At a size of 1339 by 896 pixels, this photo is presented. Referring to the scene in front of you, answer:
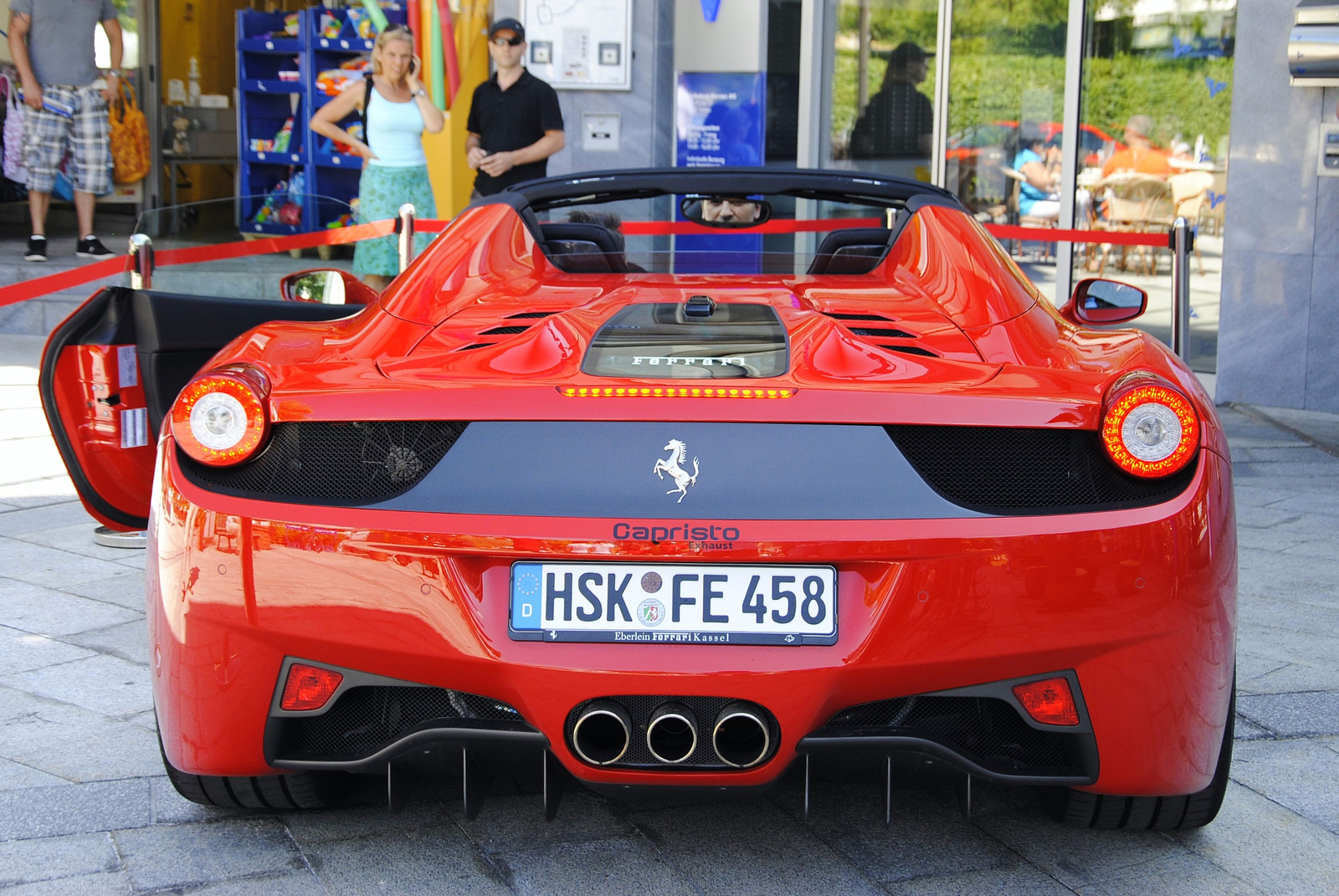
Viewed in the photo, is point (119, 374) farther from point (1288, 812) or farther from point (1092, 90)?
point (1092, 90)

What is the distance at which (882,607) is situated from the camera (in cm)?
204

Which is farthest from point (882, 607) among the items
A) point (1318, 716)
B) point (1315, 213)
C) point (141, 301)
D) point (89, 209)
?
point (89, 209)

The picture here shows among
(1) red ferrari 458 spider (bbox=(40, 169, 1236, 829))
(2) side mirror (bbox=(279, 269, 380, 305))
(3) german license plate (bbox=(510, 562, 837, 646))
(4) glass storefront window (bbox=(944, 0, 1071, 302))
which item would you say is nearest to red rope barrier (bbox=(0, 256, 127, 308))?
(2) side mirror (bbox=(279, 269, 380, 305))

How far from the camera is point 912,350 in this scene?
2.35 m

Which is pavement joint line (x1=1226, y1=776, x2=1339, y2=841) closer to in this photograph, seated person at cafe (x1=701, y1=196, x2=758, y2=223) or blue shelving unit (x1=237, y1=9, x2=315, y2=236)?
seated person at cafe (x1=701, y1=196, x2=758, y2=223)

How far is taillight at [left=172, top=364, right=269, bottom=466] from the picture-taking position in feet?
7.19

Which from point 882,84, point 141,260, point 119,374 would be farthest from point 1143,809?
point 882,84

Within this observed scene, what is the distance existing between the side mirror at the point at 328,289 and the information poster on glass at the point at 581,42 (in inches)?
255

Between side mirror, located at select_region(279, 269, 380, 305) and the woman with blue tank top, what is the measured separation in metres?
3.60

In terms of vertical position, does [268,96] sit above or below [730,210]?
above

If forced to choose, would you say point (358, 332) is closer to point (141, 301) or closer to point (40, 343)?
point (141, 301)

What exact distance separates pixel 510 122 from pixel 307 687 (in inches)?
227

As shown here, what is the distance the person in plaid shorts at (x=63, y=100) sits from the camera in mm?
9586

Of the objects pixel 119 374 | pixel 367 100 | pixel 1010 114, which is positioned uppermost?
pixel 1010 114
